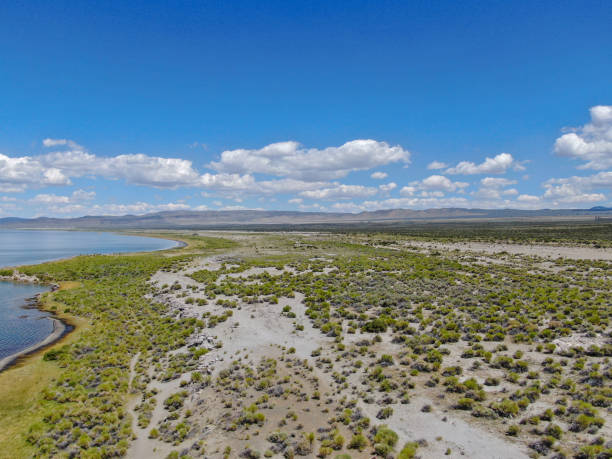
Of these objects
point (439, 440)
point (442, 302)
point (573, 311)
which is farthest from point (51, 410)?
point (573, 311)

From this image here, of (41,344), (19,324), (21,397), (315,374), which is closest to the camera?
(21,397)

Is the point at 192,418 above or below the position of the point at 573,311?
below

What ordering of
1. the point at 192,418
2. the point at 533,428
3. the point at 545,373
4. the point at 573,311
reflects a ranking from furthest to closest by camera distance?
the point at 573,311 → the point at 545,373 → the point at 192,418 → the point at 533,428

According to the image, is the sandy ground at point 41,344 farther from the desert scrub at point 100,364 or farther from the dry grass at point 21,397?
the desert scrub at point 100,364

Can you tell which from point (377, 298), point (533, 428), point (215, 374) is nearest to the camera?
point (533, 428)

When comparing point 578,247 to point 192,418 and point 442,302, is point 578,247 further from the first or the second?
point 192,418

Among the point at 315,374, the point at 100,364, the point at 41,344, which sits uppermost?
the point at 315,374

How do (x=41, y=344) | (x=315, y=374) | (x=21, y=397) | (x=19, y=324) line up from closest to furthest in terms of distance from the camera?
(x=21, y=397) → (x=315, y=374) → (x=41, y=344) → (x=19, y=324)

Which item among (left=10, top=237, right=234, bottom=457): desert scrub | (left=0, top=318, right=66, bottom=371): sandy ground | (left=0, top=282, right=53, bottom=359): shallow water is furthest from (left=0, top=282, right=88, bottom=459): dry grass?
(left=0, top=282, right=53, bottom=359): shallow water

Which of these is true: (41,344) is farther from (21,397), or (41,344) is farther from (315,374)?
(315,374)

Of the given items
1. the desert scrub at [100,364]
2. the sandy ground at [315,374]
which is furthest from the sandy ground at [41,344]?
the sandy ground at [315,374]

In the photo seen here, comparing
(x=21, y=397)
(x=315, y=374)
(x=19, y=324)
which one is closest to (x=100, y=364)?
(x=21, y=397)
